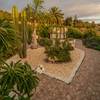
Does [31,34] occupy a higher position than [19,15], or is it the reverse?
[19,15]

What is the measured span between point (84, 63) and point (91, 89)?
5147mm

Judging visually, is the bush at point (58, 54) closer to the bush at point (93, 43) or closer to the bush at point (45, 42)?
the bush at point (45, 42)

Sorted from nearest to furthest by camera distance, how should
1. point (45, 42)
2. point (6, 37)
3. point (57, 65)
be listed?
1. point (6, 37)
2. point (57, 65)
3. point (45, 42)

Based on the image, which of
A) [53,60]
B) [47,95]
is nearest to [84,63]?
[53,60]

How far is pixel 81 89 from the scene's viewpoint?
12.3 metres

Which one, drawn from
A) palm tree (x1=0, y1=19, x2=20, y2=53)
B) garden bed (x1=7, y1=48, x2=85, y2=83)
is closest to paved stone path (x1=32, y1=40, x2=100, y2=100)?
garden bed (x1=7, y1=48, x2=85, y2=83)

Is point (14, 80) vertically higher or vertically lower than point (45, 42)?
higher

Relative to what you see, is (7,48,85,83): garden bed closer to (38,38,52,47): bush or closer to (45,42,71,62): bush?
(45,42,71,62): bush

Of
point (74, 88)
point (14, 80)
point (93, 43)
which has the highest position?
point (14, 80)

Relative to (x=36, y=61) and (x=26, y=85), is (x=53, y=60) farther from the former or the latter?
(x=26, y=85)

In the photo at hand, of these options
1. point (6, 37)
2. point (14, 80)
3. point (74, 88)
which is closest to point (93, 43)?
point (74, 88)

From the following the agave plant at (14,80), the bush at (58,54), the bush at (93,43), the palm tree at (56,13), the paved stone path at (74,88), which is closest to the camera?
the agave plant at (14,80)

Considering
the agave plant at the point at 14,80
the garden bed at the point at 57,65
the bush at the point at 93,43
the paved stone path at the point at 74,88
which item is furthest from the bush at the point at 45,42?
the agave plant at the point at 14,80

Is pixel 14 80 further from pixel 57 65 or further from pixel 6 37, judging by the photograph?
pixel 57 65
